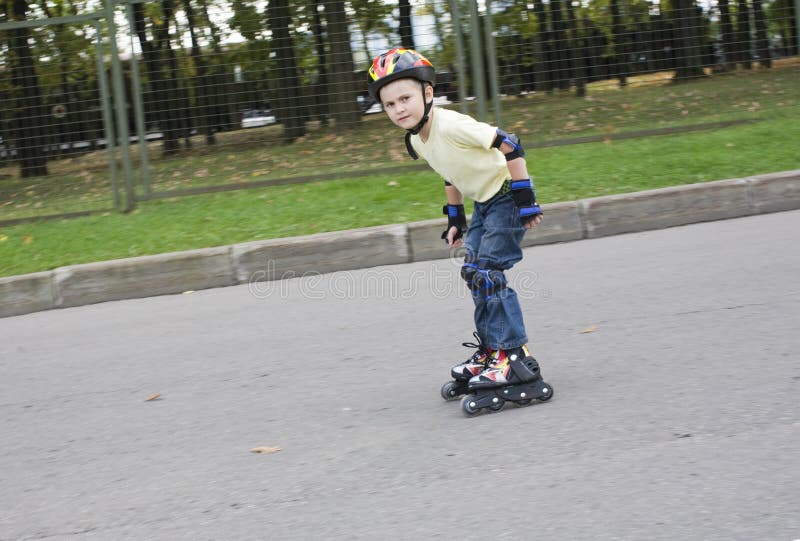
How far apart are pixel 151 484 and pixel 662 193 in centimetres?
549

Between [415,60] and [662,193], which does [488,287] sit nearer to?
[415,60]

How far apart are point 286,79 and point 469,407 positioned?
754 cm

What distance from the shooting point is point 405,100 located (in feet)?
13.3

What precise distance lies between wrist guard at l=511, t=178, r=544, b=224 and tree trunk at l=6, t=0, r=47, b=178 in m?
7.90

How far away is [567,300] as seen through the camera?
237 inches

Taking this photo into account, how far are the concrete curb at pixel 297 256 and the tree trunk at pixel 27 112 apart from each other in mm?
3563

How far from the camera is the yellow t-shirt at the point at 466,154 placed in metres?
4.01

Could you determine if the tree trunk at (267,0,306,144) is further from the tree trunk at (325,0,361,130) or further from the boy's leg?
the boy's leg

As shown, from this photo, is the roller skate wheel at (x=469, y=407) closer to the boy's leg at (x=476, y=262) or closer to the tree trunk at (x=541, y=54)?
the boy's leg at (x=476, y=262)

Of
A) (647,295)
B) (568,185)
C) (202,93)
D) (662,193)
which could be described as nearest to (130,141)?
(202,93)

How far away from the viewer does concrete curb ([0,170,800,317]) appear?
299 inches

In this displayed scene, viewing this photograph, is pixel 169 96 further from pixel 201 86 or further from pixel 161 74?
pixel 201 86

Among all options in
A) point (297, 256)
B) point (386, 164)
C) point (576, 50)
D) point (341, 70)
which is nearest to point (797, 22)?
point (576, 50)

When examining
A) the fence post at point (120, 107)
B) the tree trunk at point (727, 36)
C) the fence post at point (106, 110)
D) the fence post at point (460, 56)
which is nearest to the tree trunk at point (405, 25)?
the fence post at point (460, 56)
